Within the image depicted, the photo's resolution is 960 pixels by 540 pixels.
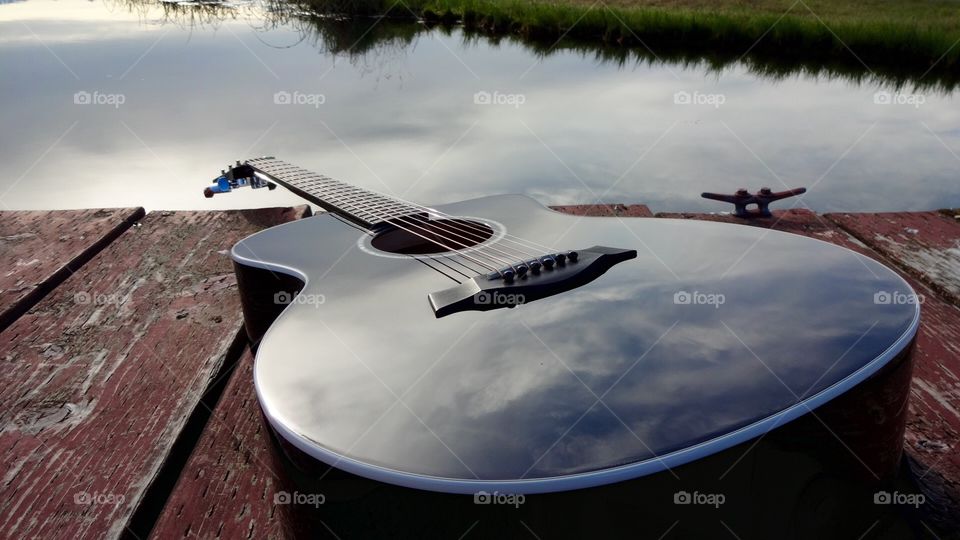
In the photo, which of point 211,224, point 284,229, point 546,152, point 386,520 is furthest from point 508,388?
point 546,152

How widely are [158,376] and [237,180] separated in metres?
0.63

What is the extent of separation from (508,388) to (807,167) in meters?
1.58

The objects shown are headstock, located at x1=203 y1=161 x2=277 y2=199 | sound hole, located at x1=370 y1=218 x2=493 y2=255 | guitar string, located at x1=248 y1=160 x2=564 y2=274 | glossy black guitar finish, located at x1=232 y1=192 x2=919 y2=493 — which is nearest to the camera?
glossy black guitar finish, located at x1=232 y1=192 x2=919 y2=493

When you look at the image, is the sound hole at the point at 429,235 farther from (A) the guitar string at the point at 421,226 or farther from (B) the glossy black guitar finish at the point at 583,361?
(B) the glossy black guitar finish at the point at 583,361

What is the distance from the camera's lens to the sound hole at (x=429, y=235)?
1145mm

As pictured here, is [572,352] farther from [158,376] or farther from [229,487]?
[158,376]

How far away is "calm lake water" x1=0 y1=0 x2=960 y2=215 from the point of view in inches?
73.6

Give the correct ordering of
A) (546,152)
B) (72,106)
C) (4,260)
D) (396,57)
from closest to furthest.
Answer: (4,260), (546,152), (72,106), (396,57)

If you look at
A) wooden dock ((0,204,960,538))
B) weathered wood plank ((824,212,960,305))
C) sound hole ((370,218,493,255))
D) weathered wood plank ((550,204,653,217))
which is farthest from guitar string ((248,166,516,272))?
weathered wood plank ((824,212,960,305))

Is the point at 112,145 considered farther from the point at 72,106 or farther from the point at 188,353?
the point at 188,353

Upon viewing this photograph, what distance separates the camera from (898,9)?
13.5 feet

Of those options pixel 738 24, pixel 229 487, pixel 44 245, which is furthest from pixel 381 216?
pixel 738 24

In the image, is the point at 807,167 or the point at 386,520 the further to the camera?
the point at 807,167

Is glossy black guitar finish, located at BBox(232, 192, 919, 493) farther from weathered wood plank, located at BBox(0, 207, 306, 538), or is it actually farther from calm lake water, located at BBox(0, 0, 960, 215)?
calm lake water, located at BBox(0, 0, 960, 215)
